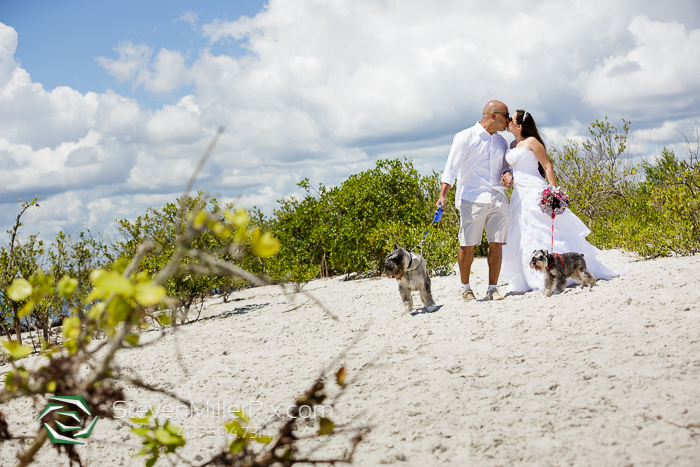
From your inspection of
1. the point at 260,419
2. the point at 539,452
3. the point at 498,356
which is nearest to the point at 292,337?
the point at 260,419

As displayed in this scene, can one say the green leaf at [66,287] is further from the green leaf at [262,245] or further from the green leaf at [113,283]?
the green leaf at [262,245]

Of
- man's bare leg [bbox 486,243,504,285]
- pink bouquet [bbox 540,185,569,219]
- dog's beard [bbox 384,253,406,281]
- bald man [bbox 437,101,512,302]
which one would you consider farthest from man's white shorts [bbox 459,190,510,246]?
dog's beard [bbox 384,253,406,281]

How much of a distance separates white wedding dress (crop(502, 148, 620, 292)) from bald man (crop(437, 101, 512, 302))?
28cm

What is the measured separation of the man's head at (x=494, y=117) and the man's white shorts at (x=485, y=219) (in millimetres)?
800

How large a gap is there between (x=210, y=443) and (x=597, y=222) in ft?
36.8

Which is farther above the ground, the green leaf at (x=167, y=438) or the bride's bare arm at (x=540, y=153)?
the bride's bare arm at (x=540, y=153)

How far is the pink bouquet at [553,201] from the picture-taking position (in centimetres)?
569

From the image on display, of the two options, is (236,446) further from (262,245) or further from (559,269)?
(559,269)

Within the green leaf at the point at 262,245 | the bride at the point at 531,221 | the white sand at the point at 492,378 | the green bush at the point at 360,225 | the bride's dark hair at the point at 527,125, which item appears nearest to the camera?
the green leaf at the point at 262,245

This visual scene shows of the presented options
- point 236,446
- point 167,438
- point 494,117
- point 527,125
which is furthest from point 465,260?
point 167,438

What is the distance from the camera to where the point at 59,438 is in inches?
72.5

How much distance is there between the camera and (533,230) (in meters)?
6.04

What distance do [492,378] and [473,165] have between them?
340 centimetres

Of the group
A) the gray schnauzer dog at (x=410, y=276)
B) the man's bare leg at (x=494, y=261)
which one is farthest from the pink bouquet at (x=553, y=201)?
the gray schnauzer dog at (x=410, y=276)
